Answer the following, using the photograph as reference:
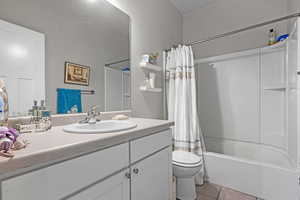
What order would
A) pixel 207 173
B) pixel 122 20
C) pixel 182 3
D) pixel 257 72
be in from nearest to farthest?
pixel 122 20 < pixel 207 173 < pixel 257 72 < pixel 182 3

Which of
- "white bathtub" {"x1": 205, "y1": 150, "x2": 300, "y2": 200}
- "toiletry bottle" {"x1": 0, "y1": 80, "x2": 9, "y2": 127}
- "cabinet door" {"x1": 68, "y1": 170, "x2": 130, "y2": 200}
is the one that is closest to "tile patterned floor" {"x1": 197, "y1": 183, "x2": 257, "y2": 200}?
"white bathtub" {"x1": 205, "y1": 150, "x2": 300, "y2": 200}

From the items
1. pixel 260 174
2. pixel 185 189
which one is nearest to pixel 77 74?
pixel 185 189

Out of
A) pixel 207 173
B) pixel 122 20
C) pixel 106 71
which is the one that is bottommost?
pixel 207 173

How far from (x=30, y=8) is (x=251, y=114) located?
8.84ft

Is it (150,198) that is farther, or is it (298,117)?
(298,117)

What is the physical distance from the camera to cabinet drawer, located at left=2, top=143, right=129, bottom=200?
47cm

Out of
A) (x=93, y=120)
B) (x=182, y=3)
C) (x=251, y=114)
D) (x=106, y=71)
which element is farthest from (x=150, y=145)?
(x=182, y=3)

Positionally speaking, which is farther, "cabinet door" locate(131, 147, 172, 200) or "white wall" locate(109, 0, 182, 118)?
"white wall" locate(109, 0, 182, 118)

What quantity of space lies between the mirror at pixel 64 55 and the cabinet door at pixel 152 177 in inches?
25.6

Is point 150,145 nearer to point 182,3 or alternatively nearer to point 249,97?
point 249,97

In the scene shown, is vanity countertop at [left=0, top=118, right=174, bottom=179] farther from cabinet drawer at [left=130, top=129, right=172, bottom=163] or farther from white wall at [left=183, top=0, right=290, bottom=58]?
white wall at [left=183, top=0, right=290, bottom=58]

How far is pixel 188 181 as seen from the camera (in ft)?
5.36

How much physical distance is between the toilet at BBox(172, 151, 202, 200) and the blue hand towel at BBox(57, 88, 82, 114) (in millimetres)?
1043

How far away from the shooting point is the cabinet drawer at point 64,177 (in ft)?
1.53
